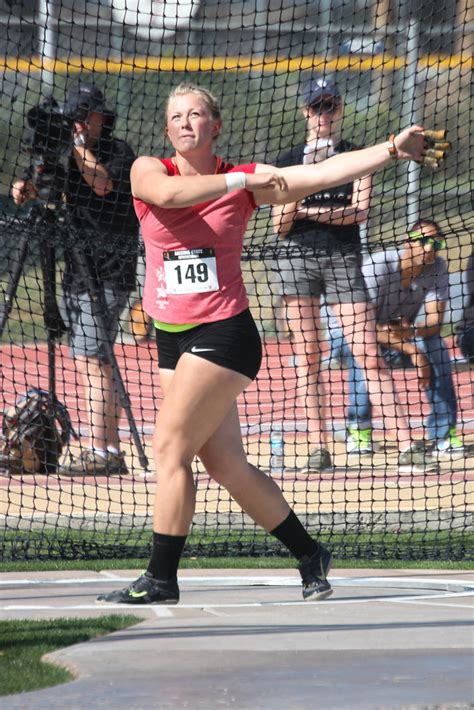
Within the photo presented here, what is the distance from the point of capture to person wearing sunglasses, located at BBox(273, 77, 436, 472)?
8039 mm

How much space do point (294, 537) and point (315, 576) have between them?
6.6 inches

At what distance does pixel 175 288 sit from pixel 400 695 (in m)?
1.75

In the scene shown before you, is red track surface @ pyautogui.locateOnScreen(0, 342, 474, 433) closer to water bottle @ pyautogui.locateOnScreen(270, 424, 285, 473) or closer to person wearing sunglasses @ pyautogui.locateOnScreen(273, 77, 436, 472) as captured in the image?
water bottle @ pyautogui.locateOnScreen(270, 424, 285, 473)

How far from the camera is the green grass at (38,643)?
153 inches

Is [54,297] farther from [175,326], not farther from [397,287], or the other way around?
[175,326]

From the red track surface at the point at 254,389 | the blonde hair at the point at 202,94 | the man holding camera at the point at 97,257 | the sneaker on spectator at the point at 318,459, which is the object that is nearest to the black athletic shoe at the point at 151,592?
the blonde hair at the point at 202,94

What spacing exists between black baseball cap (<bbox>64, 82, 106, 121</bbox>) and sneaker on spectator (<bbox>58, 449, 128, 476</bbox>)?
78.3 inches

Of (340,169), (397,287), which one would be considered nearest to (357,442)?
(397,287)

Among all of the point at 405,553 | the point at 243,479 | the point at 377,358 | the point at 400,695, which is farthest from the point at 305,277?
the point at 400,695

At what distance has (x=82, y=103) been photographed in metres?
7.75

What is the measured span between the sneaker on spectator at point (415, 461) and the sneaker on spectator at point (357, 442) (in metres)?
0.34

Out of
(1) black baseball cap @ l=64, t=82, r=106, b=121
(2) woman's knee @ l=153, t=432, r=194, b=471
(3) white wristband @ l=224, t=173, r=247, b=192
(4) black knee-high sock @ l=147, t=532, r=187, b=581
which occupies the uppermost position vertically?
(1) black baseball cap @ l=64, t=82, r=106, b=121

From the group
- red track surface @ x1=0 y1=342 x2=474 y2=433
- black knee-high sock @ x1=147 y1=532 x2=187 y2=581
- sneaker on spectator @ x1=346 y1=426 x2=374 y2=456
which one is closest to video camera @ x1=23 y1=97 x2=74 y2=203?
red track surface @ x1=0 y1=342 x2=474 y2=433

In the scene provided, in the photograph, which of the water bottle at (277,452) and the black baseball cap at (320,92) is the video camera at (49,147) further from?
the water bottle at (277,452)
